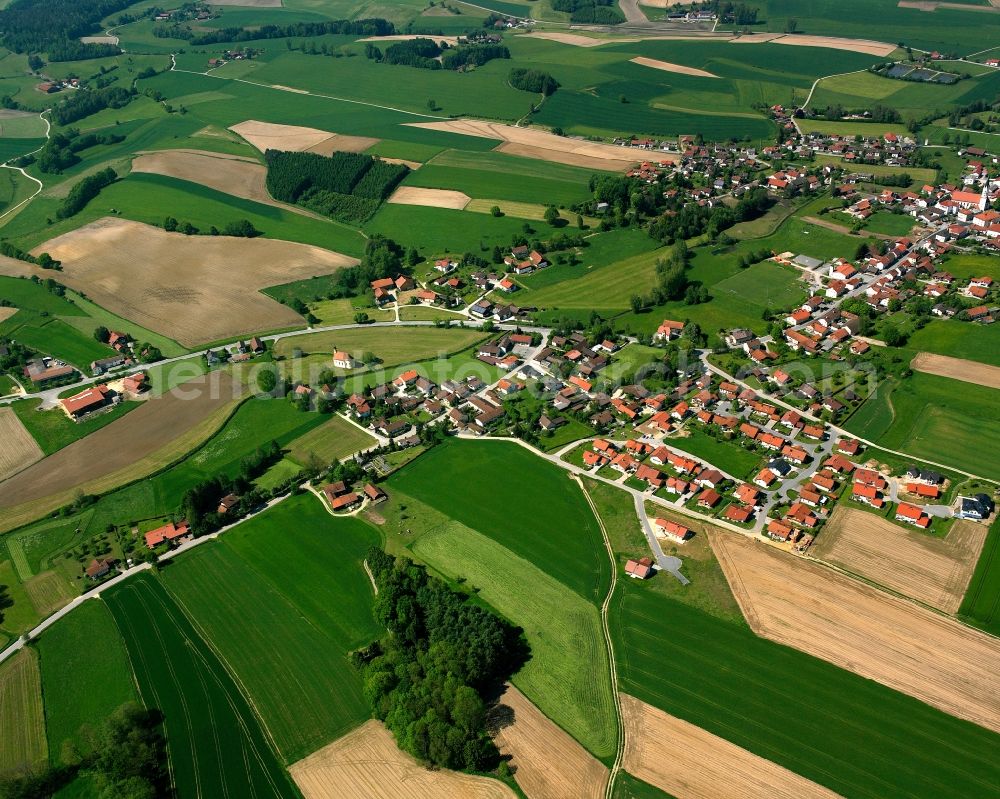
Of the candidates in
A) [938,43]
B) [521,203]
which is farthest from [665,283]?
[938,43]

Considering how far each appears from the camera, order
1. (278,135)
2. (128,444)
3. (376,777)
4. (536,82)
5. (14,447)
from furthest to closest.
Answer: (536,82), (278,135), (128,444), (14,447), (376,777)

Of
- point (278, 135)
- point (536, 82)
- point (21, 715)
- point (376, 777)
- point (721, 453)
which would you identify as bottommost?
point (21, 715)

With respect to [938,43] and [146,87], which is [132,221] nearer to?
[146,87]

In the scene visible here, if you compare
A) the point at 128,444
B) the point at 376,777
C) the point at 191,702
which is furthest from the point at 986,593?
the point at 128,444

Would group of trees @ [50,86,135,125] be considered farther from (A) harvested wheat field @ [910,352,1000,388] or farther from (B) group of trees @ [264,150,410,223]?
(A) harvested wheat field @ [910,352,1000,388]

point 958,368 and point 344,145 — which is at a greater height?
point 344,145

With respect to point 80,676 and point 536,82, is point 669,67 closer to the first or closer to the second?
point 536,82
